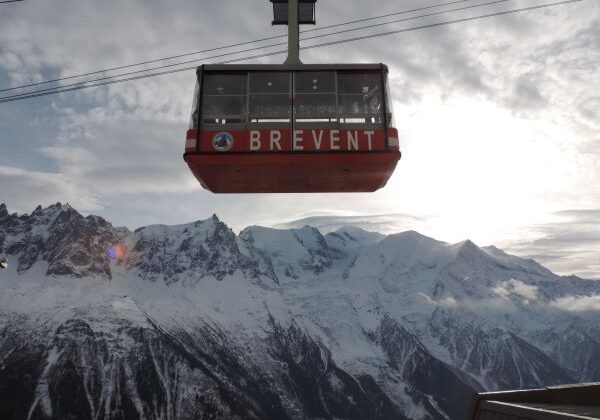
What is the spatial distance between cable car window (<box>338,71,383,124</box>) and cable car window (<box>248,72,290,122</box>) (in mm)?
1620

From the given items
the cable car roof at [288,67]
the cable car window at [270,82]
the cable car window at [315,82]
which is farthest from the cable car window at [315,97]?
the cable car window at [270,82]

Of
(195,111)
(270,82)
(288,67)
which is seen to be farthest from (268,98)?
(195,111)

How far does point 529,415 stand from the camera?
1902 cm

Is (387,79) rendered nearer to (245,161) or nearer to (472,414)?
(245,161)

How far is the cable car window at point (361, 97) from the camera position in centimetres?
1762

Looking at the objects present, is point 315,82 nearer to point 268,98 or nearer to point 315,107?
point 315,107

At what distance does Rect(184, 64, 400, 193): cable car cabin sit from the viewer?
667 inches

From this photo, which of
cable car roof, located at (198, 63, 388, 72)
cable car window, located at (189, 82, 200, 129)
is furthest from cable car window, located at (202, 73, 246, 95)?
cable car window, located at (189, 82, 200, 129)

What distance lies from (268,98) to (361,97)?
108 inches

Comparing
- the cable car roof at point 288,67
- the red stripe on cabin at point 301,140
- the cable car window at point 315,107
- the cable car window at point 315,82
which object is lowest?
the red stripe on cabin at point 301,140

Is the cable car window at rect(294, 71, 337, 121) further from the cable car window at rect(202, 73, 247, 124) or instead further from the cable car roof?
the cable car window at rect(202, 73, 247, 124)

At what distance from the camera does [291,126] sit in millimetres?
17469

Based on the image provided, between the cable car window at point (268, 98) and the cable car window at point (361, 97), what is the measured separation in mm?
1620

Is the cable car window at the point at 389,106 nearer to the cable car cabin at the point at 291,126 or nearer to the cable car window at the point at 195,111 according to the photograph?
the cable car cabin at the point at 291,126
